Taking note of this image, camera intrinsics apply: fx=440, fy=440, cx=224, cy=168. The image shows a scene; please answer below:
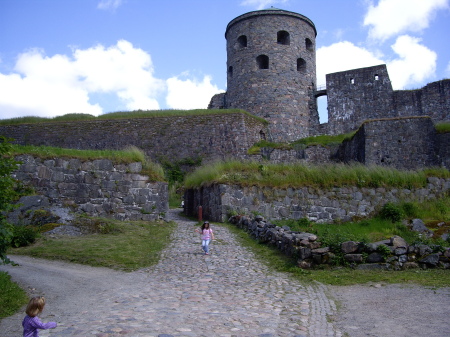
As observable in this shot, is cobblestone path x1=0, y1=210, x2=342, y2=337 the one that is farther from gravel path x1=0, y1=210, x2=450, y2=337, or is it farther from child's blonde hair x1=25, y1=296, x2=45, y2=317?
child's blonde hair x1=25, y1=296, x2=45, y2=317

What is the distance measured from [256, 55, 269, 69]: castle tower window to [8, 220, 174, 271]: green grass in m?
22.5

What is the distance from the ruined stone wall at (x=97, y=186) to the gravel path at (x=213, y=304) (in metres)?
5.61

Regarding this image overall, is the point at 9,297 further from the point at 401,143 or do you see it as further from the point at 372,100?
the point at 372,100

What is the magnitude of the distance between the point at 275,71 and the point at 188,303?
27.7m

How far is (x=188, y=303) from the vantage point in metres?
7.09

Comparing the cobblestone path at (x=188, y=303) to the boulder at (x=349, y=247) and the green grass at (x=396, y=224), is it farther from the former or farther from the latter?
the green grass at (x=396, y=224)

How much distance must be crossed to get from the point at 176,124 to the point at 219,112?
302cm

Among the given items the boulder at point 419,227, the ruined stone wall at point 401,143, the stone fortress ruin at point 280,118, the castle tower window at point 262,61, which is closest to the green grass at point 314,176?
the boulder at point 419,227

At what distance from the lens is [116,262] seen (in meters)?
10.2

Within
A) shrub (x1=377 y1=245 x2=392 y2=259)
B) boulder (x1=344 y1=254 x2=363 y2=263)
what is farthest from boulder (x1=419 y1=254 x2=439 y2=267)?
boulder (x1=344 y1=254 x2=363 y2=263)

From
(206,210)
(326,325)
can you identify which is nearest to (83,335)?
(326,325)

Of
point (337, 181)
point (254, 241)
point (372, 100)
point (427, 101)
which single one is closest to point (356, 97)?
point (372, 100)

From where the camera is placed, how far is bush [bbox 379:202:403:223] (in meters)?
15.4

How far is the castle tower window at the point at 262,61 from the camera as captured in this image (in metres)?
33.6
